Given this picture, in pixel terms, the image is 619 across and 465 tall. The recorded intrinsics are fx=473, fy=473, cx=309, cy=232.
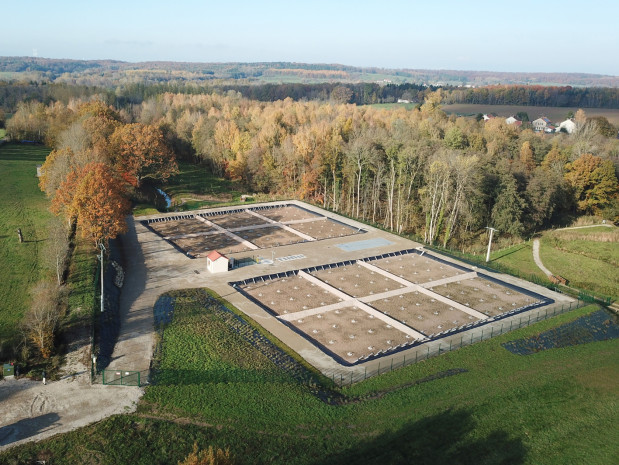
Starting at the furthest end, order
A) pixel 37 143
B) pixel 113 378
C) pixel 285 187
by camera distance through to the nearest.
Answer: pixel 37 143 → pixel 285 187 → pixel 113 378

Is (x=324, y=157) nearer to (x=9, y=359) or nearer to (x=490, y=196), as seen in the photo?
(x=490, y=196)

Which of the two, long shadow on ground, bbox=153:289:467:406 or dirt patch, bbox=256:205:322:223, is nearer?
long shadow on ground, bbox=153:289:467:406

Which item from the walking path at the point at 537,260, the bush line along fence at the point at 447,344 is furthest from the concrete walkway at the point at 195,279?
the walking path at the point at 537,260

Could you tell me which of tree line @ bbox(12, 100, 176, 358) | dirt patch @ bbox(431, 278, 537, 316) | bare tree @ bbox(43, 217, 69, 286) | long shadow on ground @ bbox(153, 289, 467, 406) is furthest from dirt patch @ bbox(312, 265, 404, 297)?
bare tree @ bbox(43, 217, 69, 286)

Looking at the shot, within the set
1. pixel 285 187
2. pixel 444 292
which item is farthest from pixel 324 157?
pixel 444 292

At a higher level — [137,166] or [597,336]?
[137,166]

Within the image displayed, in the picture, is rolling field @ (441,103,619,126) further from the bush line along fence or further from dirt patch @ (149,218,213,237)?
the bush line along fence
